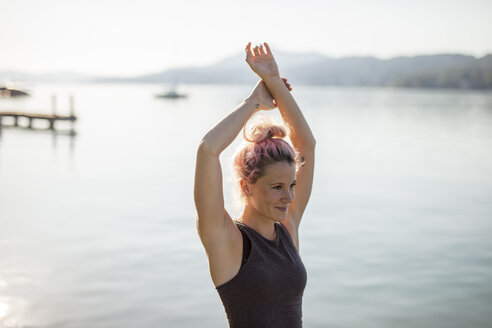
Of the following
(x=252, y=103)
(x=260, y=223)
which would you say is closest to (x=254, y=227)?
(x=260, y=223)

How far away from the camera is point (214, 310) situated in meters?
6.46

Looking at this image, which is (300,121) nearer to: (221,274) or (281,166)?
(281,166)

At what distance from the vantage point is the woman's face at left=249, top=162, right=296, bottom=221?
7.01ft

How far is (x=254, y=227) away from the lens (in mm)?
2201

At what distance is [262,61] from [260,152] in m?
0.46

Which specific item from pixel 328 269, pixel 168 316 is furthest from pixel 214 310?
pixel 328 269

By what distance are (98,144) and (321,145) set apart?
10.1 meters

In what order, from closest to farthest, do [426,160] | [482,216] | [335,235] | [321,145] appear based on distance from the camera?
[335,235], [482,216], [426,160], [321,145]

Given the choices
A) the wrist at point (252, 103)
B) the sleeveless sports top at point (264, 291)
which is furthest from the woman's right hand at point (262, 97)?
the sleeveless sports top at point (264, 291)

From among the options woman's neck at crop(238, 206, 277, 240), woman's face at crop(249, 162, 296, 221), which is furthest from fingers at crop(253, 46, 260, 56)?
woman's neck at crop(238, 206, 277, 240)

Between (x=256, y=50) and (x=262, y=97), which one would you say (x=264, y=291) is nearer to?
(x=262, y=97)

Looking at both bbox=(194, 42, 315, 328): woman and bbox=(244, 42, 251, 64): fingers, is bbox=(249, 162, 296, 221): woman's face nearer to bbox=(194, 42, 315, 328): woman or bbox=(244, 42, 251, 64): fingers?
bbox=(194, 42, 315, 328): woman

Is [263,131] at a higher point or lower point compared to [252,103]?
lower

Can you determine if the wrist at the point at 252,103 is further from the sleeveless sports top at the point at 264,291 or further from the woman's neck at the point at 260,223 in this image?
the sleeveless sports top at the point at 264,291
